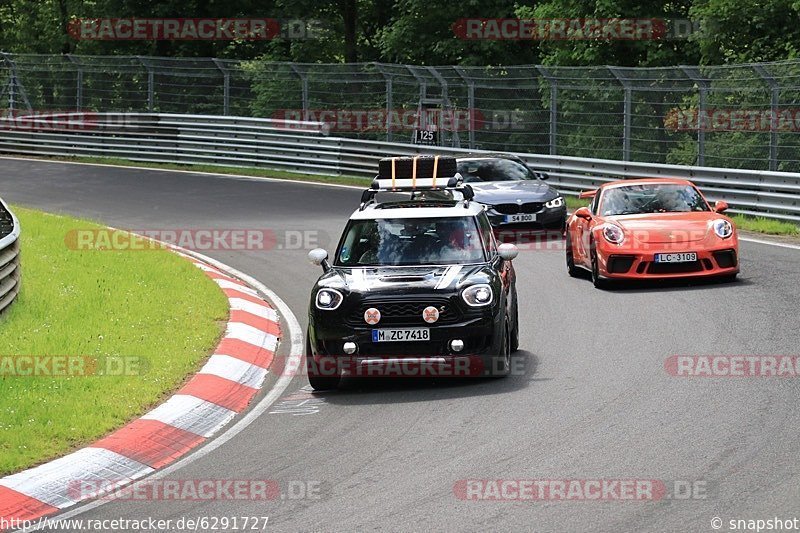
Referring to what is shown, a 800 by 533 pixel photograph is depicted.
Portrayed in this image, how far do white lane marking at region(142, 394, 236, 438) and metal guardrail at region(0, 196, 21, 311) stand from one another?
3.40m

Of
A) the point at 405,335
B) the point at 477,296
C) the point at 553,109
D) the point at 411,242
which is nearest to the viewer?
the point at 405,335

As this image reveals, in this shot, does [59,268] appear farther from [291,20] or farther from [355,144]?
[291,20]

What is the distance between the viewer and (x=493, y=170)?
75.3ft

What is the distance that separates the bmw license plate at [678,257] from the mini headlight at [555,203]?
556 cm

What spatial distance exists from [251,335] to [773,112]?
39.9 ft

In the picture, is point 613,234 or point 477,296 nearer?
point 477,296

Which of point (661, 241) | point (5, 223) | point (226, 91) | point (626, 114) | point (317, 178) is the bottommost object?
point (317, 178)

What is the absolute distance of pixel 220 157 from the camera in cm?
3531

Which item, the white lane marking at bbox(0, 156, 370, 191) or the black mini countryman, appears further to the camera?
the white lane marking at bbox(0, 156, 370, 191)

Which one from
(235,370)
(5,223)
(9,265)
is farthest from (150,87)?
(235,370)

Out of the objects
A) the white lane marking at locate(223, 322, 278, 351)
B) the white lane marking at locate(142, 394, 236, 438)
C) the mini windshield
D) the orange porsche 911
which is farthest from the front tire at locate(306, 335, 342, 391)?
the mini windshield

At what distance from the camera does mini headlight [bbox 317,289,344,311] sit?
37.0ft

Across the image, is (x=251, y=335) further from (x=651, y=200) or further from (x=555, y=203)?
(x=555, y=203)

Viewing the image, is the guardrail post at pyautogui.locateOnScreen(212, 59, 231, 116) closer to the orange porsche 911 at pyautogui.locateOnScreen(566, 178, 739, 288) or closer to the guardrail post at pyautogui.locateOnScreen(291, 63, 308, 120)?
the guardrail post at pyautogui.locateOnScreen(291, 63, 308, 120)
